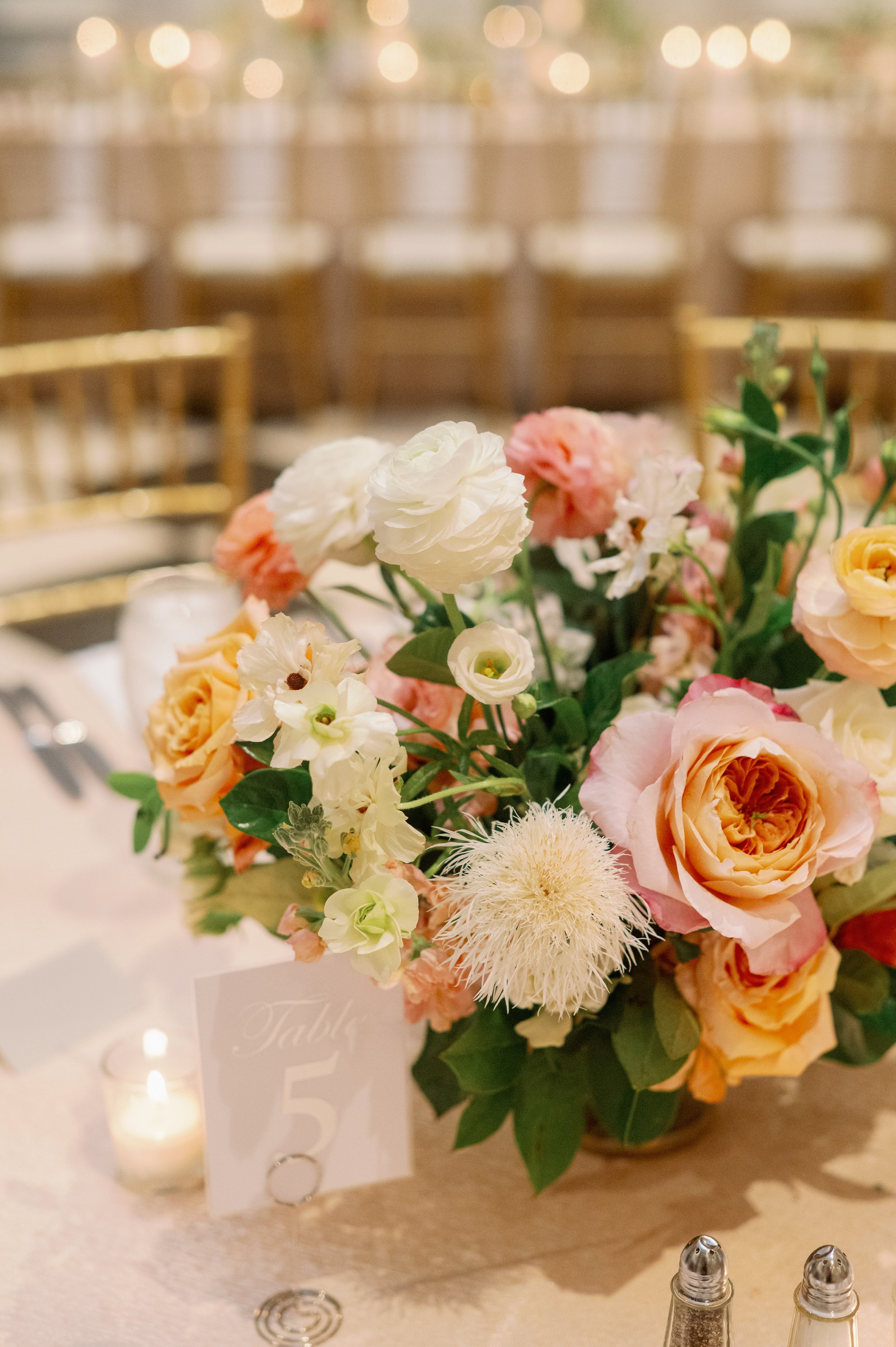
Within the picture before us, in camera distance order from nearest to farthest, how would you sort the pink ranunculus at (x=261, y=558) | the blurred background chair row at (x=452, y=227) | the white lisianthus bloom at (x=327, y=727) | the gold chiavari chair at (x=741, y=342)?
the white lisianthus bloom at (x=327, y=727)
the pink ranunculus at (x=261, y=558)
the gold chiavari chair at (x=741, y=342)
the blurred background chair row at (x=452, y=227)

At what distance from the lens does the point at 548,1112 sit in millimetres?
627

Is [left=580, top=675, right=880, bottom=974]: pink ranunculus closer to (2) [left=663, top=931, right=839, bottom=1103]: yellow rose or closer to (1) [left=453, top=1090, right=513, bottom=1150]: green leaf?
(2) [left=663, top=931, right=839, bottom=1103]: yellow rose

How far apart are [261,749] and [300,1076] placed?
0.20 metres

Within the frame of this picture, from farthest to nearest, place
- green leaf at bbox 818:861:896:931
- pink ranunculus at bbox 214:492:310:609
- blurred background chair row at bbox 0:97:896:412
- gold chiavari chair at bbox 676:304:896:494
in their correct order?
blurred background chair row at bbox 0:97:896:412
gold chiavari chair at bbox 676:304:896:494
pink ranunculus at bbox 214:492:310:609
green leaf at bbox 818:861:896:931

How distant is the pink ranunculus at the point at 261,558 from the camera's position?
70 centimetres

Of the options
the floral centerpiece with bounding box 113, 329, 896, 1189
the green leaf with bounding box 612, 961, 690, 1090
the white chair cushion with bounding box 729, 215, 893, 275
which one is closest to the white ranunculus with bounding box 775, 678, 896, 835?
the floral centerpiece with bounding box 113, 329, 896, 1189

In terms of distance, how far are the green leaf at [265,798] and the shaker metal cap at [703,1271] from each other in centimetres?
26

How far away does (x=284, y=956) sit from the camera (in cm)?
88

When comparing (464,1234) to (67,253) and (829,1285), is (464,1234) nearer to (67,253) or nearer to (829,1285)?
(829,1285)

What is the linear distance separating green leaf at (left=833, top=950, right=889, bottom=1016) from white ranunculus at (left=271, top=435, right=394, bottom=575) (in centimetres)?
34

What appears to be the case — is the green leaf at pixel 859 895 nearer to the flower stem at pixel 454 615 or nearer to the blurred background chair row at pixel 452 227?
the flower stem at pixel 454 615

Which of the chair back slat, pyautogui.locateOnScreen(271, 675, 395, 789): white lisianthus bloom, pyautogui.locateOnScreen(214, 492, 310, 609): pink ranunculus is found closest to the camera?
pyautogui.locateOnScreen(271, 675, 395, 789): white lisianthus bloom

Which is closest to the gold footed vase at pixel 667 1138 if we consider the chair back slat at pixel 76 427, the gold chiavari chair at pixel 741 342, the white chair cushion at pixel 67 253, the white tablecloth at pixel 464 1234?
the white tablecloth at pixel 464 1234

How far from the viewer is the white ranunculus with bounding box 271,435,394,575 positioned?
63 cm
